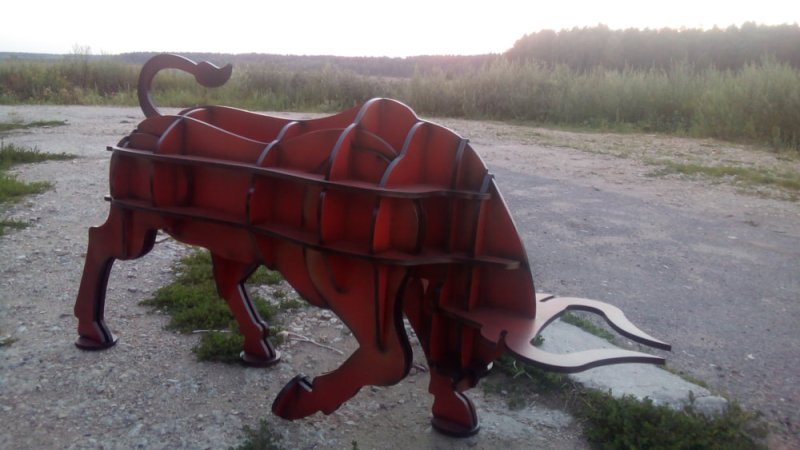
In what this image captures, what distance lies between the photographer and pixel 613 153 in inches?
475

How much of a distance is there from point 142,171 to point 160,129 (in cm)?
20

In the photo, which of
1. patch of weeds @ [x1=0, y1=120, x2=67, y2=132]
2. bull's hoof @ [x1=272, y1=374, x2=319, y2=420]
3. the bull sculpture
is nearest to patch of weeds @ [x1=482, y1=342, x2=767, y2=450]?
the bull sculpture

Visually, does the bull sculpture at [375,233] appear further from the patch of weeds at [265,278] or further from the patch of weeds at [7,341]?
the patch of weeds at [265,278]

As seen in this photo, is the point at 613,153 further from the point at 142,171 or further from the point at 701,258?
the point at 142,171

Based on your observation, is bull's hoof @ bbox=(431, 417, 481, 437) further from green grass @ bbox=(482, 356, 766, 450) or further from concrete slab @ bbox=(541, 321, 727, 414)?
concrete slab @ bbox=(541, 321, 727, 414)

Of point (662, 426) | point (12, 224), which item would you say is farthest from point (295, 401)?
point (12, 224)

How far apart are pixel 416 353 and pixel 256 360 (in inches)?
35.1

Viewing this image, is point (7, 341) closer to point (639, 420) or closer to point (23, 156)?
point (639, 420)

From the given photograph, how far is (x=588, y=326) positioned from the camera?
4273 millimetres

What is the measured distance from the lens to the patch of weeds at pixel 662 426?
295 centimetres

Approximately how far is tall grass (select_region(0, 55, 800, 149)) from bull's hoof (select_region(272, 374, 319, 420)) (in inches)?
493

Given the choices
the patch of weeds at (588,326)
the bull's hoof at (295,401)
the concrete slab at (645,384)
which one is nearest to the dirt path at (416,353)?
the bull's hoof at (295,401)

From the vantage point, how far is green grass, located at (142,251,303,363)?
12.1ft

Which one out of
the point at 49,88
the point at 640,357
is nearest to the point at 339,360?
the point at 640,357
